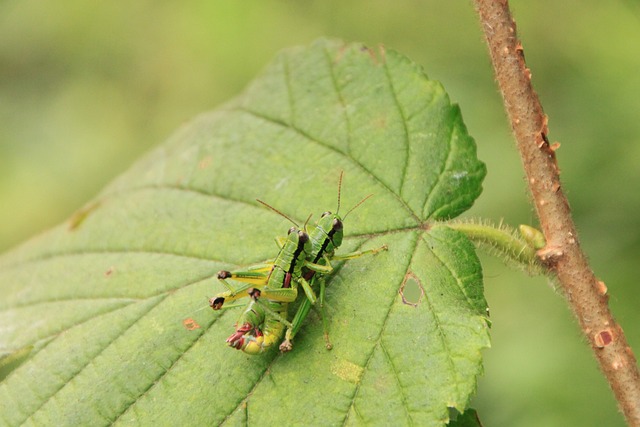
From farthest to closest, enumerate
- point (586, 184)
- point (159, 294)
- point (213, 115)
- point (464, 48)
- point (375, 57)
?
point (464, 48), point (586, 184), point (213, 115), point (375, 57), point (159, 294)

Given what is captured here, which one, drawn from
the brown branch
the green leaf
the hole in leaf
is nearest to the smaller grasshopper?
the green leaf

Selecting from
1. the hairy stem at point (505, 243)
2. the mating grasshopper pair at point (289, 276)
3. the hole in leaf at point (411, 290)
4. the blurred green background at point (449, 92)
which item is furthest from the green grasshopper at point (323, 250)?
the blurred green background at point (449, 92)

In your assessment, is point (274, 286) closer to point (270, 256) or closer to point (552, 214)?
point (270, 256)

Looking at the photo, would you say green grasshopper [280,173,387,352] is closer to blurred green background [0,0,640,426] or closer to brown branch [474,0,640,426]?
brown branch [474,0,640,426]

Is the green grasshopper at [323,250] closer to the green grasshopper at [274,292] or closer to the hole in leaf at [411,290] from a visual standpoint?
the green grasshopper at [274,292]

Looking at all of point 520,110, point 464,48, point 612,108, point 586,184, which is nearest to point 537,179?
point 520,110

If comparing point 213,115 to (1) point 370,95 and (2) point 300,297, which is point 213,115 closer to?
(1) point 370,95

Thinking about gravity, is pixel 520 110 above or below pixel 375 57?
below
